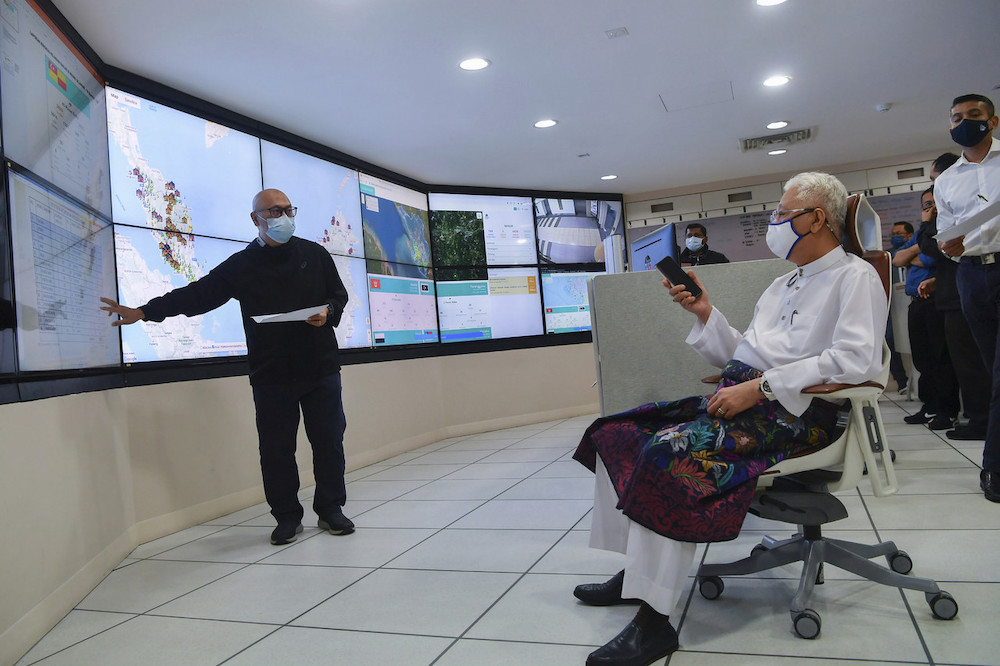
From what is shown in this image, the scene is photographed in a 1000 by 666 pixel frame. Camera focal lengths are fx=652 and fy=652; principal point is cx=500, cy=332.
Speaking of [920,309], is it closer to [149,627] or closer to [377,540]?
[377,540]

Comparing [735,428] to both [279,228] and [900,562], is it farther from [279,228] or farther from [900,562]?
[279,228]

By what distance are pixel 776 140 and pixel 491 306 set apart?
305 cm

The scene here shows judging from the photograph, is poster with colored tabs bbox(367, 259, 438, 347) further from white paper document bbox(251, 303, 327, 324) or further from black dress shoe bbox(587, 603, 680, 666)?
black dress shoe bbox(587, 603, 680, 666)

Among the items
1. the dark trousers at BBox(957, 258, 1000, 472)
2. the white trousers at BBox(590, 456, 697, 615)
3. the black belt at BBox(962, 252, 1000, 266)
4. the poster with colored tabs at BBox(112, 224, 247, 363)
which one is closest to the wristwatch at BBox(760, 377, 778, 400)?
the white trousers at BBox(590, 456, 697, 615)

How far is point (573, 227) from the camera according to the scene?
725 cm

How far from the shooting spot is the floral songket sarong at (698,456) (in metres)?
1.42

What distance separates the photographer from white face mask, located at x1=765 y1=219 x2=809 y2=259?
1.74 meters

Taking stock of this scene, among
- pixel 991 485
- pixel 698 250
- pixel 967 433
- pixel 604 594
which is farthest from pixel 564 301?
pixel 604 594

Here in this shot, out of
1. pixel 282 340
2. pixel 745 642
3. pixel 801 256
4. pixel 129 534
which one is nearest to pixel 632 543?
pixel 745 642

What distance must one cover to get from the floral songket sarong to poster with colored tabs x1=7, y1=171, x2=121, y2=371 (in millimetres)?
1927

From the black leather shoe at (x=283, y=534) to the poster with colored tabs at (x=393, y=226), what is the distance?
275cm

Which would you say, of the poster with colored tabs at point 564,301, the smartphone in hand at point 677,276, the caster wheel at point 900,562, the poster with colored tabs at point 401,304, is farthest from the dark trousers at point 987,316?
the poster with colored tabs at point 564,301

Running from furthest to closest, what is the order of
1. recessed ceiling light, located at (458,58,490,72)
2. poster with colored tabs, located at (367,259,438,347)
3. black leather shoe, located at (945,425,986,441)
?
poster with colored tabs, located at (367,259,438,347) < recessed ceiling light, located at (458,58,490,72) < black leather shoe, located at (945,425,986,441)

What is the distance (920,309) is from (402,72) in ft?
12.1
